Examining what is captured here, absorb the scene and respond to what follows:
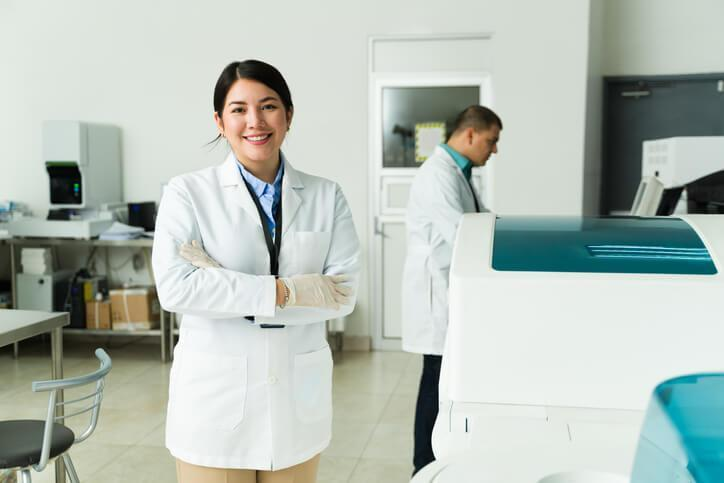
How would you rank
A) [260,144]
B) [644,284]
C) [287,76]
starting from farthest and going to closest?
[287,76]
[260,144]
[644,284]

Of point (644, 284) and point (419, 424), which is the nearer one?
point (644, 284)

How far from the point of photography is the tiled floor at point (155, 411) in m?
3.22

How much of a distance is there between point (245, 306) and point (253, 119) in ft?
1.34

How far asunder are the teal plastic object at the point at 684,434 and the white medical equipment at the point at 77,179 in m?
4.84

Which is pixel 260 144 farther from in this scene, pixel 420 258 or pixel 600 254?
pixel 420 258

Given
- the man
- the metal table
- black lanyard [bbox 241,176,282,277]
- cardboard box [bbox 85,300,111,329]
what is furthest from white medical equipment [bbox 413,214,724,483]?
cardboard box [bbox 85,300,111,329]

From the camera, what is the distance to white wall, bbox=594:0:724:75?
5340 mm

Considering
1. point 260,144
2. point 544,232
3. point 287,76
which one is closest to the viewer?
point 544,232

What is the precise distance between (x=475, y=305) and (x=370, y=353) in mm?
4431

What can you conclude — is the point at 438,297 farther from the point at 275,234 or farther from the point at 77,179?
the point at 77,179

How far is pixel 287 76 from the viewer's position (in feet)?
17.5

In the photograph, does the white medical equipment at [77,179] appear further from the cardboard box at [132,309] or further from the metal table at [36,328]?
the metal table at [36,328]

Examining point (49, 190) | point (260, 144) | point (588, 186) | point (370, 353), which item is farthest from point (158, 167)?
point (260, 144)

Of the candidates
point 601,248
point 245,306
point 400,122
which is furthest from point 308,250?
point 400,122
